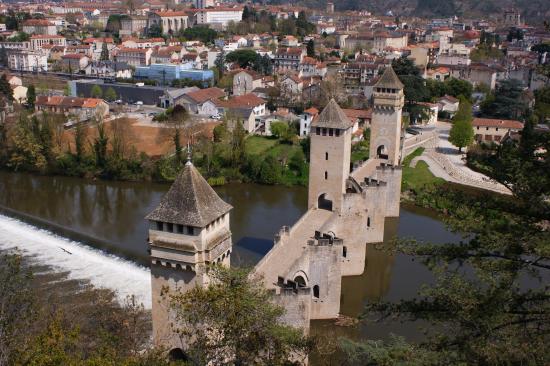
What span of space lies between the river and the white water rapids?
40mm

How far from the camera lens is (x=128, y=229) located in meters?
28.6

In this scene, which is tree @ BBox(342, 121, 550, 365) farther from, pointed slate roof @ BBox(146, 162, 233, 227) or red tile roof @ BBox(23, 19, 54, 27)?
red tile roof @ BBox(23, 19, 54, 27)

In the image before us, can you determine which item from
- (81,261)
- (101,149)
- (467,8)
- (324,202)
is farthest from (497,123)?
(467,8)

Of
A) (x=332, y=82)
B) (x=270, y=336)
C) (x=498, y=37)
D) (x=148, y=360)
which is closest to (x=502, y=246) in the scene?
(x=270, y=336)

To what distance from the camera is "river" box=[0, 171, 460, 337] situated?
22766 mm

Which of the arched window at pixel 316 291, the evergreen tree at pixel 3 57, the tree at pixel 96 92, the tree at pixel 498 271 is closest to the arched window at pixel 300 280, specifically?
the arched window at pixel 316 291

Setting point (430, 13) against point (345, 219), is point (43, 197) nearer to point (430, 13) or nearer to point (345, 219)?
point (345, 219)

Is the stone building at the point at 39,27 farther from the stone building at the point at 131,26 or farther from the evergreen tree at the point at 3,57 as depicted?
the evergreen tree at the point at 3,57

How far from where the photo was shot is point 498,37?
10019cm

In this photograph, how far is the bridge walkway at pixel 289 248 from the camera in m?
18.0

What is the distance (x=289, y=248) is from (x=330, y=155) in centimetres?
466

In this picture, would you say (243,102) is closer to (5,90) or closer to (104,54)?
(5,90)

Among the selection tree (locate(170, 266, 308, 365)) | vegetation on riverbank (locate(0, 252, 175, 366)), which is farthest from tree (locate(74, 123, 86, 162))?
tree (locate(170, 266, 308, 365))

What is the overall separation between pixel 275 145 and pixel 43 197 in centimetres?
1667
